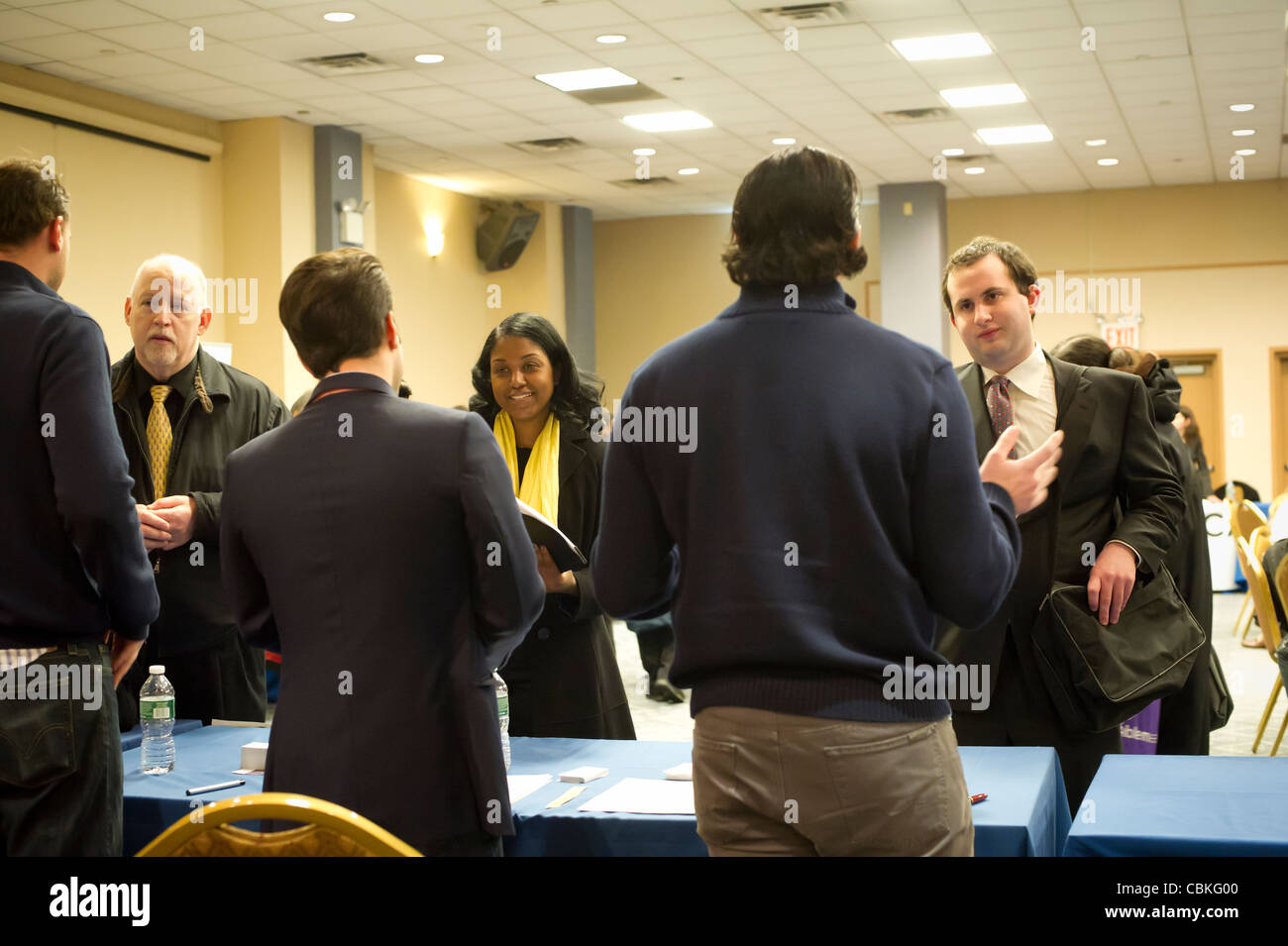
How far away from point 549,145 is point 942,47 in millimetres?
3940

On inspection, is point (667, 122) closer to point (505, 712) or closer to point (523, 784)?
point (505, 712)

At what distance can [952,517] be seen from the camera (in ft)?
5.16

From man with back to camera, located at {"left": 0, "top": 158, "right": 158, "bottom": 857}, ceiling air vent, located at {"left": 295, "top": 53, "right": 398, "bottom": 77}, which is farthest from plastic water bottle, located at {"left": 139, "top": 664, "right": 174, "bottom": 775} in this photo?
ceiling air vent, located at {"left": 295, "top": 53, "right": 398, "bottom": 77}

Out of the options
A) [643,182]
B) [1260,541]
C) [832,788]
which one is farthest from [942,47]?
[832,788]

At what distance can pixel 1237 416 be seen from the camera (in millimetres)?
13719

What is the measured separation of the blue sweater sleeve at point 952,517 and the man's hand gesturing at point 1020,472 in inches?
6.1

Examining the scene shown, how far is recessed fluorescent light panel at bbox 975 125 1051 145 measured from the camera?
10.9m

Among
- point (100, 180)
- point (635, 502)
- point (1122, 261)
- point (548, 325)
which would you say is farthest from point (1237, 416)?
point (635, 502)

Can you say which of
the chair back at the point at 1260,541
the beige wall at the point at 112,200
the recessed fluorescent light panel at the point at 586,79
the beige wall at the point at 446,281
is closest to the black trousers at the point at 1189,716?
the chair back at the point at 1260,541

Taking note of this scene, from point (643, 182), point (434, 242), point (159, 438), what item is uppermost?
point (643, 182)

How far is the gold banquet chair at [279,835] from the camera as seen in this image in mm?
1422

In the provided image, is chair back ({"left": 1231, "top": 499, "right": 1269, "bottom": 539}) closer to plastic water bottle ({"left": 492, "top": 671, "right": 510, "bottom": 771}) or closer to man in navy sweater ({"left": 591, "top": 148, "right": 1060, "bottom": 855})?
plastic water bottle ({"left": 492, "top": 671, "right": 510, "bottom": 771})

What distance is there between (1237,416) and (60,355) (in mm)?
13726

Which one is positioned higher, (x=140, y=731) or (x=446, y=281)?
(x=446, y=281)
